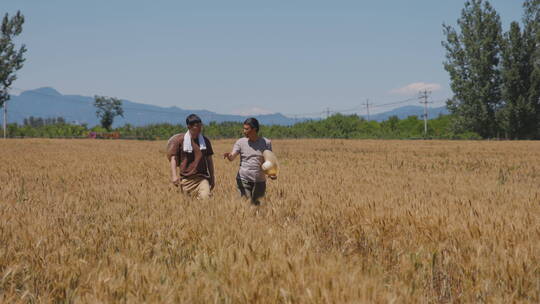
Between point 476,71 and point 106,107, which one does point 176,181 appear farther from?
point 106,107

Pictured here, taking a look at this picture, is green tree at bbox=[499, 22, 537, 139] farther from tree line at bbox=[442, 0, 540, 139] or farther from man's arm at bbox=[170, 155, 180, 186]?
man's arm at bbox=[170, 155, 180, 186]

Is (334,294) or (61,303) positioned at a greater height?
(334,294)

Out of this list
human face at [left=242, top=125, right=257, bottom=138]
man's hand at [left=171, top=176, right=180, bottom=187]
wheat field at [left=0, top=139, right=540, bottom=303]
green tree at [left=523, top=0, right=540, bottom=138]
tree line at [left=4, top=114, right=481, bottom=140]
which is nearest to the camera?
wheat field at [left=0, top=139, right=540, bottom=303]

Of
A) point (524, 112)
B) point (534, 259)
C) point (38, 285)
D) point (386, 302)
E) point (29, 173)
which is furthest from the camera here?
point (524, 112)

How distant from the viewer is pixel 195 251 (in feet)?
11.7

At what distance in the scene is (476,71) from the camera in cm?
4722

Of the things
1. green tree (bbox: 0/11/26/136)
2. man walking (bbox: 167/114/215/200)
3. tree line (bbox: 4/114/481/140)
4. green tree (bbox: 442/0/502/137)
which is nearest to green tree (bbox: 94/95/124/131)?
tree line (bbox: 4/114/481/140)

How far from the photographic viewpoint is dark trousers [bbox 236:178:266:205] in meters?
6.75

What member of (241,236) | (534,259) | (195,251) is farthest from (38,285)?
(534,259)

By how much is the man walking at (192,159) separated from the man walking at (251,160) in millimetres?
449

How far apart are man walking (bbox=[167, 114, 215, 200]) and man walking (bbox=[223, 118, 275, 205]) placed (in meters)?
0.45

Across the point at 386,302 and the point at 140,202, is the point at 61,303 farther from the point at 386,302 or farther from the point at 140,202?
the point at 140,202

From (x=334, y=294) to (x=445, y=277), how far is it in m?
1.60

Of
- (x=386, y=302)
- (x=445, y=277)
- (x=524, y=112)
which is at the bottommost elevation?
(x=445, y=277)
